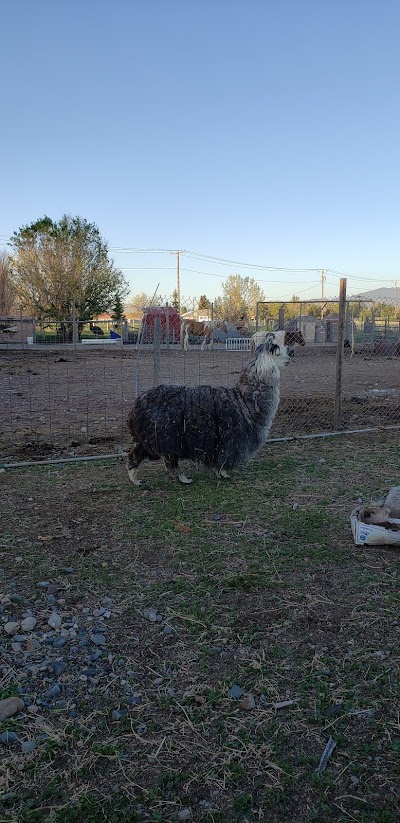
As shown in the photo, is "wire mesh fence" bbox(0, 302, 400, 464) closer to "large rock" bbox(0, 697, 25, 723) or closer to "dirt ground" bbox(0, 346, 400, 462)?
"dirt ground" bbox(0, 346, 400, 462)

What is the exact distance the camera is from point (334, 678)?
9.05 ft

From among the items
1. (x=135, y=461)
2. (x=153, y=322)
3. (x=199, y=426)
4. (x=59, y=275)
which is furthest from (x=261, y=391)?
(x=59, y=275)

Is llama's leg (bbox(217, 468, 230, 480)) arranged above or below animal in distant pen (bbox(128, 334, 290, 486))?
below

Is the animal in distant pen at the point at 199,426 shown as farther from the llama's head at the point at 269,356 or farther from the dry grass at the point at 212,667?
the dry grass at the point at 212,667

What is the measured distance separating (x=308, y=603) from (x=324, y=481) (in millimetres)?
2568

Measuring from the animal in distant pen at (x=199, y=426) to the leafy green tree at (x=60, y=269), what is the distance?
116 feet

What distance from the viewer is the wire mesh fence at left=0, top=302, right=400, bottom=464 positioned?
772 centimetres

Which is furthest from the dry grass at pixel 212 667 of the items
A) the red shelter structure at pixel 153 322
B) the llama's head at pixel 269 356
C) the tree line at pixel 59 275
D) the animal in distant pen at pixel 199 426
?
the tree line at pixel 59 275

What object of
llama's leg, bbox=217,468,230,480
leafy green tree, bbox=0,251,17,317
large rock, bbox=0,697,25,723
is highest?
leafy green tree, bbox=0,251,17,317

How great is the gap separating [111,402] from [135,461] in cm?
540

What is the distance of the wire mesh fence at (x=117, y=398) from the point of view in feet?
25.3

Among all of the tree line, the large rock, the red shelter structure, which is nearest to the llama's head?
the red shelter structure

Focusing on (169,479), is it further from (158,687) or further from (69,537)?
(158,687)

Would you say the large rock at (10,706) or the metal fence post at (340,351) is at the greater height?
the metal fence post at (340,351)
